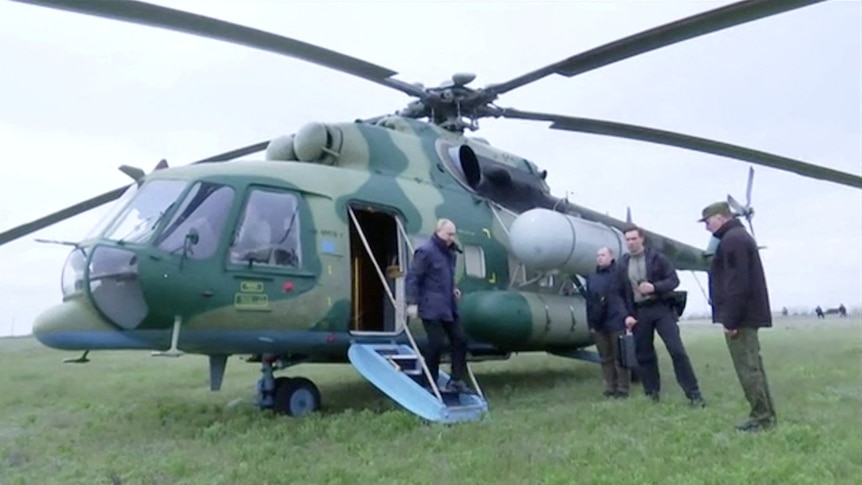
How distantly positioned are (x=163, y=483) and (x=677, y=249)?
9498mm

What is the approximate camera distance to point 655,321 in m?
6.79

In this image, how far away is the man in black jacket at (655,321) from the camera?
21.7 ft

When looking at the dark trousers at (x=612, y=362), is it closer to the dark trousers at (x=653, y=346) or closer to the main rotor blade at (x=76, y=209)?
the dark trousers at (x=653, y=346)

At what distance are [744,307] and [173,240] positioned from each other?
4298 millimetres

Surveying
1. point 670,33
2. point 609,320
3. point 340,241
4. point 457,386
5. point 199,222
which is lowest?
point 457,386

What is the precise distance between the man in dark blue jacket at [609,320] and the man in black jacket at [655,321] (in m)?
0.46

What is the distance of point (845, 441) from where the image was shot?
4.85m

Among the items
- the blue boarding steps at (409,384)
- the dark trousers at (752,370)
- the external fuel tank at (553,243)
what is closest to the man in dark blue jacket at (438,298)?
the blue boarding steps at (409,384)

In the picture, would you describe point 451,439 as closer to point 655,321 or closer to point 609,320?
point 655,321

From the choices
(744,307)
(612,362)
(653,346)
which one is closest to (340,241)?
(612,362)

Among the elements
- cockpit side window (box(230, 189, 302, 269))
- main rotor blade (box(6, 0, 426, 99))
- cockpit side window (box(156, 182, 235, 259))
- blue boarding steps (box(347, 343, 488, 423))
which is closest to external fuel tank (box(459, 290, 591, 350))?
blue boarding steps (box(347, 343, 488, 423))

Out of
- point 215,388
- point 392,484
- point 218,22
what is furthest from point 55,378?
point 392,484

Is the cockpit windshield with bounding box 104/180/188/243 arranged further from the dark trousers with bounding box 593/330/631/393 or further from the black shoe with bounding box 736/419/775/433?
the black shoe with bounding box 736/419/775/433

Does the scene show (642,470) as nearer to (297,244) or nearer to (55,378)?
(297,244)
